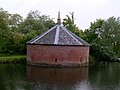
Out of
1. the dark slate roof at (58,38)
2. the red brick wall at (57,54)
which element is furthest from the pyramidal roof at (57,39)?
the red brick wall at (57,54)

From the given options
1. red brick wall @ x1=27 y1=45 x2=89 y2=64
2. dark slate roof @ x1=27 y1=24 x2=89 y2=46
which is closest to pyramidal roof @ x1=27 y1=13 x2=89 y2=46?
dark slate roof @ x1=27 y1=24 x2=89 y2=46

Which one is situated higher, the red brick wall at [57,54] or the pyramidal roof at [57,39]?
the pyramidal roof at [57,39]

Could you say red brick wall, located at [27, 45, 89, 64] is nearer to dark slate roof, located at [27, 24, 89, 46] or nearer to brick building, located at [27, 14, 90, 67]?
brick building, located at [27, 14, 90, 67]

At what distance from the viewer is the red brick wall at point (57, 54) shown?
43.8m

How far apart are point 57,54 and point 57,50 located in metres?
0.56

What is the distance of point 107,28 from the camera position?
57719mm

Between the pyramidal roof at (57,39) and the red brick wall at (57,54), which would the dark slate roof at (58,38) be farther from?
the red brick wall at (57,54)

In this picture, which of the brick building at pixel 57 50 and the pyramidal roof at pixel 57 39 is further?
the pyramidal roof at pixel 57 39

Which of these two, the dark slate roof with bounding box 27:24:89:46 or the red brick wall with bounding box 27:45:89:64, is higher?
the dark slate roof with bounding box 27:24:89:46

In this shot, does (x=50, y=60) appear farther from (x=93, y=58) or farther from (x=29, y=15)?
(x=29, y=15)

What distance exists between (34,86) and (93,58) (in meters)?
27.6

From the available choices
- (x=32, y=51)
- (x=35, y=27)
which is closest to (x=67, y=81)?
(x=32, y=51)

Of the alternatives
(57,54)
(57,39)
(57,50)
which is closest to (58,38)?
(57,39)

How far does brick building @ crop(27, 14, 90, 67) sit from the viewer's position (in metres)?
43.8
